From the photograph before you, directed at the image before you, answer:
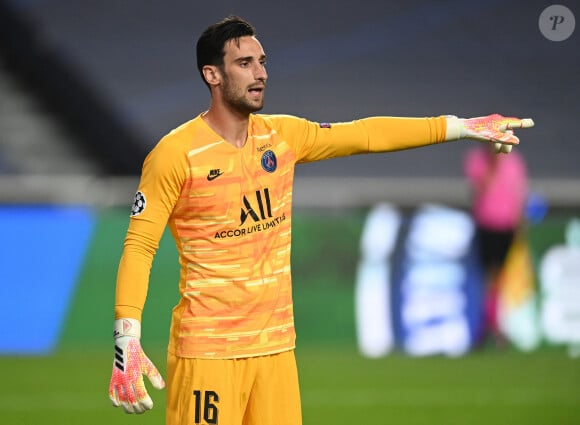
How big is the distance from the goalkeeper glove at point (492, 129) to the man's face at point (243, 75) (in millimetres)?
690

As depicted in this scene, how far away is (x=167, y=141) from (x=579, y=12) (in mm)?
8186

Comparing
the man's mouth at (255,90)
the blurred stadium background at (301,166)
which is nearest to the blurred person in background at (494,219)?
the blurred stadium background at (301,166)

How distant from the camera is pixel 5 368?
7.95 metres

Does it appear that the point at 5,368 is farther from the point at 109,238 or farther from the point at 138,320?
the point at 138,320

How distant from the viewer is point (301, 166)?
1055 centimetres

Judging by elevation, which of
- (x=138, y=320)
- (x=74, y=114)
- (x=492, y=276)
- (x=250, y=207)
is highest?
(x=74, y=114)

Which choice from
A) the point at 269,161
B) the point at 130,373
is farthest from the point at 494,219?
the point at 130,373

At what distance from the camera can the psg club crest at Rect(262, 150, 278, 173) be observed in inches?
146

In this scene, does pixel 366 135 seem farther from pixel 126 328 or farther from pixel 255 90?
pixel 126 328

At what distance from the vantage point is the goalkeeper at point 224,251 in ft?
11.5

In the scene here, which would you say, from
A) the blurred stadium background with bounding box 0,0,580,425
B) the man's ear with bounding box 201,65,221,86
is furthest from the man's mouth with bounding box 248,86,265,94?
the blurred stadium background with bounding box 0,0,580,425

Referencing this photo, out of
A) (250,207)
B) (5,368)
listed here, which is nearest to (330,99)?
(5,368)

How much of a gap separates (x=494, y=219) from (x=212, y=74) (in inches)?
190

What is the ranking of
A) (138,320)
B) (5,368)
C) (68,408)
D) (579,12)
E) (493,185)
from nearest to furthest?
(138,320)
(68,408)
(5,368)
(493,185)
(579,12)
